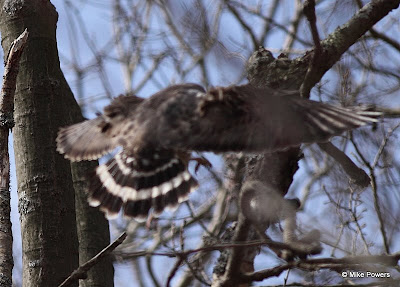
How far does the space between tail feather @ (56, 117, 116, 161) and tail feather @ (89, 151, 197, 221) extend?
259 mm

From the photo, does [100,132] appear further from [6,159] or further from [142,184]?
[6,159]

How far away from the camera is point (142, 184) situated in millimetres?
4414

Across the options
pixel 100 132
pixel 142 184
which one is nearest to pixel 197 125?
pixel 100 132

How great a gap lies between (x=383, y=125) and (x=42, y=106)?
2.54 m

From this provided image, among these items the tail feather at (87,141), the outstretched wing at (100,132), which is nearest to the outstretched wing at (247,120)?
the outstretched wing at (100,132)

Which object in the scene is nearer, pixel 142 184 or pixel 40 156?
pixel 40 156

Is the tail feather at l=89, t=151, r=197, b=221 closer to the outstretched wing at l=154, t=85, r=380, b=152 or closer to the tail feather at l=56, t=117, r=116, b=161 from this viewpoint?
the tail feather at l=56, t=117, r=116, b=161

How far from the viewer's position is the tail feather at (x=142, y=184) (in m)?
4.28

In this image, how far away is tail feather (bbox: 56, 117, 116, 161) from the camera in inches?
149

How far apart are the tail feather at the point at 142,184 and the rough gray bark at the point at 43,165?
1.00ft

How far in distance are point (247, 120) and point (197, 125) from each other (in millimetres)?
272

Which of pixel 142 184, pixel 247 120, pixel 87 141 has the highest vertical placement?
pixel 87 141

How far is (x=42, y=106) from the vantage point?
3.65 m

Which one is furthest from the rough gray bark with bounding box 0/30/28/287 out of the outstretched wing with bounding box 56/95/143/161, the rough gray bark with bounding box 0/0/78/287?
the outstretched wing with bounding box 56/95/143/161
